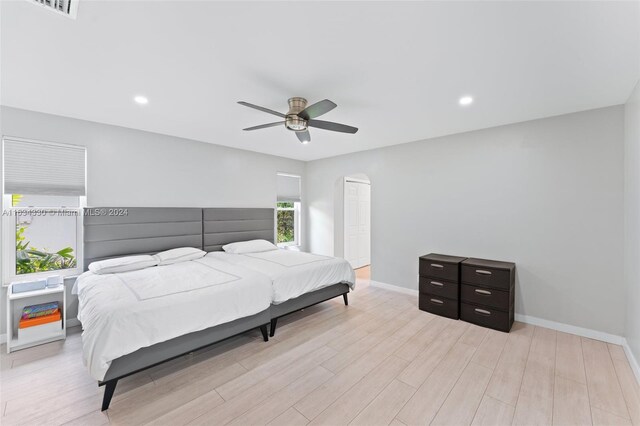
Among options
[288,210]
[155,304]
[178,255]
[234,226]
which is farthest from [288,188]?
[155,304]

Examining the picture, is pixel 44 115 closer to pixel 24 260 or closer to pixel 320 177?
pixel 24 260

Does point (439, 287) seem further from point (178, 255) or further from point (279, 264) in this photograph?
point (178, 255)

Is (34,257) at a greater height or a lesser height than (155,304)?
greater

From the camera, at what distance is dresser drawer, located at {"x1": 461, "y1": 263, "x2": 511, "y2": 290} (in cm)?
308

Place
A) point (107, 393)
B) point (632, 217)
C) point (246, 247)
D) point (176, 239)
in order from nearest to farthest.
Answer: point (107, 393) < point (632, 217) < point (176, 239) < point (246, 247)

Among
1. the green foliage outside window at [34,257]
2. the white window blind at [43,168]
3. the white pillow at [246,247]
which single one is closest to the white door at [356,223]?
the white pillow at [246,247]

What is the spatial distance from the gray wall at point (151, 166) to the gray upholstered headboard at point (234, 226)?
0.57 feet

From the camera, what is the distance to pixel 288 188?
5801 mm

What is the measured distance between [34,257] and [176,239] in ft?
4.84

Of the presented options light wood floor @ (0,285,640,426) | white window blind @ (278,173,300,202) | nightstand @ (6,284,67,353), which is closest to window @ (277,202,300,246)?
white window blind @ (278,173,300,202)

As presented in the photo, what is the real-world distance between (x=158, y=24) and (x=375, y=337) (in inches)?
129

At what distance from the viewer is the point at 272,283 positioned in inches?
115

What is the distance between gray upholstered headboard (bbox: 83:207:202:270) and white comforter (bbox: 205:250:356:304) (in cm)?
55

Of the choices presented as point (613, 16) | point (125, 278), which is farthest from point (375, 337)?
point (613, 16)
